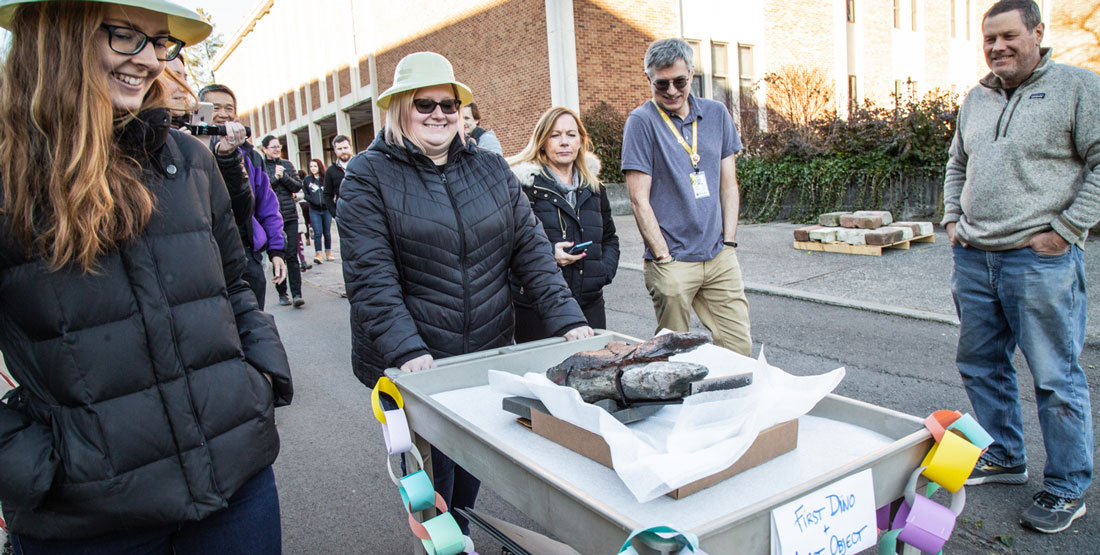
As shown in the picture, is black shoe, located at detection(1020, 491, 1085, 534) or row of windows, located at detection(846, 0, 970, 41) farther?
row of windows, located at detection(846, 0, 970, 41)

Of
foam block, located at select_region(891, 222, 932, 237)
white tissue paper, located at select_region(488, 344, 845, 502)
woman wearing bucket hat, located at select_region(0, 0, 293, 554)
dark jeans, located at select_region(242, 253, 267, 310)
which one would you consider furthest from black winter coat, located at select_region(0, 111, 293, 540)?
foam block, located at select_region(891, 222, 932, 237)

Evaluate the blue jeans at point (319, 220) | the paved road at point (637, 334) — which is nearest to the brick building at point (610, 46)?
the blue jeans at point (319, 220)

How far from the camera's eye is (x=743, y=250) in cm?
1055

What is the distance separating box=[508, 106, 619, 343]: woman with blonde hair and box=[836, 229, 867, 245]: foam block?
20.6ft

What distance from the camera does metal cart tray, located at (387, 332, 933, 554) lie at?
117cm

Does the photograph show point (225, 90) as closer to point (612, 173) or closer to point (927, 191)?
point (927, 191)

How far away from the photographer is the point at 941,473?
54.2 inches

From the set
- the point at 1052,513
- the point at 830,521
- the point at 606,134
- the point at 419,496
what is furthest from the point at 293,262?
the point at 606,134

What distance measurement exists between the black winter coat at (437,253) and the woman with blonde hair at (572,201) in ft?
3.37

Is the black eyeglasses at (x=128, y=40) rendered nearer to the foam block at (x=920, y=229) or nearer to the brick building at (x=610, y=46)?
the foam block at (x=920, y=229)

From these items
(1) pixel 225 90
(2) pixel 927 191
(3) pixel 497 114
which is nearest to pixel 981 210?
(1) pixel 225 90

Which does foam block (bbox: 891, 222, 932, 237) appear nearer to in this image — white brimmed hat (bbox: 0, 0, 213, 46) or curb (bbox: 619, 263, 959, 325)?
curb (bbox: 619, 263, 959, 325)

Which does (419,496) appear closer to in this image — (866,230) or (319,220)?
(866,230)

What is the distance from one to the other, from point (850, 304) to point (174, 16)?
21.5 ft
